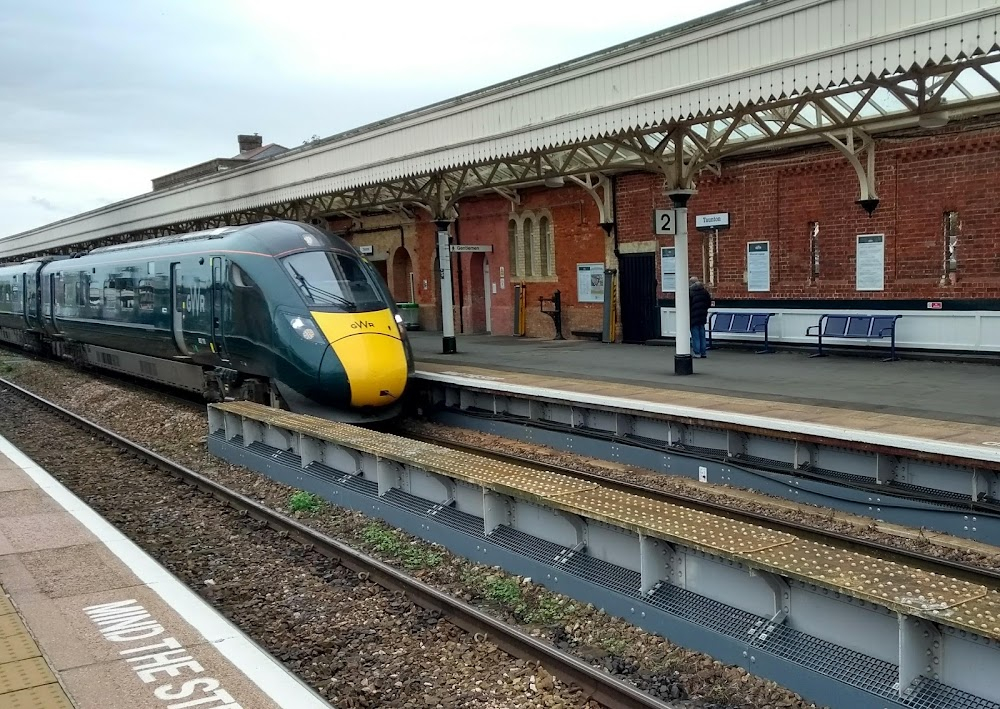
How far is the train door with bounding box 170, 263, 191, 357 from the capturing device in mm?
14102

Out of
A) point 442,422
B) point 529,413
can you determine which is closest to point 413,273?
point 442,422

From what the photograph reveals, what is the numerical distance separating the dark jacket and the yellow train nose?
6.35 metres

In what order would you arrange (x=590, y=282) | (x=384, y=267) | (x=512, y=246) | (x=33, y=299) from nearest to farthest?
(x=590, y=282), (x=512, y=246), (x=33, y=299), (x=384, y=267)

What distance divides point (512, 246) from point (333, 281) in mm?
12057

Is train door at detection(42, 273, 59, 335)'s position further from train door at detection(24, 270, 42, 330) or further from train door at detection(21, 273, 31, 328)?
train door at detection(21, 273, 31, 328)

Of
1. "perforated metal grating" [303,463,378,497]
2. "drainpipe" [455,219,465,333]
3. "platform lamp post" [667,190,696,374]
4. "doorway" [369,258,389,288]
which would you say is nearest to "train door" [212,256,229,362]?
"perforated metal grating" [303,463,378,497]

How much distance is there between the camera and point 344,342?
11.0 m

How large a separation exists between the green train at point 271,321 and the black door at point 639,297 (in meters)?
8.43

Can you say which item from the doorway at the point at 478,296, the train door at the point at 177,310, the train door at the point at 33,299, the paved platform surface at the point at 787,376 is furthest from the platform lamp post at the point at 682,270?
the train door at the point at 33,299

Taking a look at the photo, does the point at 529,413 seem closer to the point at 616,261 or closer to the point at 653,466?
the point at 653,466

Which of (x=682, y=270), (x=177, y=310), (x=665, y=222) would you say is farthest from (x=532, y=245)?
(x=177, y=310)

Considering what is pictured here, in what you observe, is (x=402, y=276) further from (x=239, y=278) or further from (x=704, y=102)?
(x=704, y=102)

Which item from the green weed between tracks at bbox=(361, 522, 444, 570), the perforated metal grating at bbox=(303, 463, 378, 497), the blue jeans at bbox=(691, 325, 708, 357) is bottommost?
the green weed between tracks at bbox=(361, 522, 444, 570)

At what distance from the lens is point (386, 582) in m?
6.52
